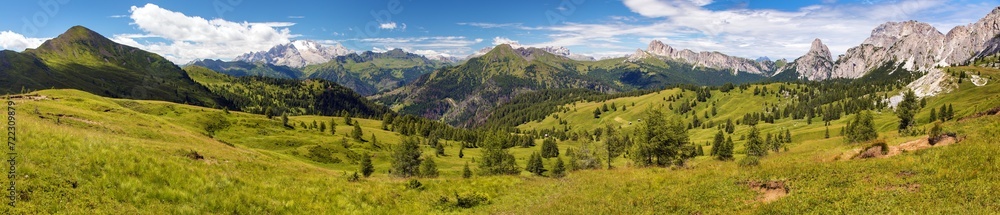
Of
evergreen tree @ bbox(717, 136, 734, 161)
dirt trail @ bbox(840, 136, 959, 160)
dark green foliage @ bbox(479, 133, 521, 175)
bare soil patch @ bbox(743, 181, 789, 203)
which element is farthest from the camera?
evergreen tree @ bbox(717, 136, 734, 161)

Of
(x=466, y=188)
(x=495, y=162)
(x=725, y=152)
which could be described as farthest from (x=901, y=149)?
(x=725, y=152)

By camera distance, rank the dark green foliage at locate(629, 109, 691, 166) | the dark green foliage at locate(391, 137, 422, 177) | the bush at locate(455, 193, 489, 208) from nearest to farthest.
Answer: the bush at locate(455, 193, 489, 208) < the dark green foliage at locate(629, 109, 691, 166) < the dark green foliage at locate(391, 137, 422, 177)

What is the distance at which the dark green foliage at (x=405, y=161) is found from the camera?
10494 centimetres

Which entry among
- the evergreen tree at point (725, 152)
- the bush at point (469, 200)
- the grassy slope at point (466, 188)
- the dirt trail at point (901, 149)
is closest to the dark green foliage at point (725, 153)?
the evergreen tree at point (725, 152)

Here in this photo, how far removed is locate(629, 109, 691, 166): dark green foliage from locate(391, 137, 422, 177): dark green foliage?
5730 cm

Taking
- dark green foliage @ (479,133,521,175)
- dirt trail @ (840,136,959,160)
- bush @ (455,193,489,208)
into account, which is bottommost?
dark green foliage @ (479,133,521,175)

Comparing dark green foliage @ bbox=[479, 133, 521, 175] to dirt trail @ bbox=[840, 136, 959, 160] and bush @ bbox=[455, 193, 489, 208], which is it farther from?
dirt trail @ bbox=[840, 136, 959, 160]

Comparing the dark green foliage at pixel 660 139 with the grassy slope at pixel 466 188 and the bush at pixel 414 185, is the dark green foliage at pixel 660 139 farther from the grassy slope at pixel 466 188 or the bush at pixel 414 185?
the bush at pixel 414 185

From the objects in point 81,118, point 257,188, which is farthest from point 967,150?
point 81,118

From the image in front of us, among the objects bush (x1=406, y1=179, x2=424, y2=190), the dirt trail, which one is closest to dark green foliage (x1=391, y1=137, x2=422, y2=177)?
bush (x1=406, y1=179, x2=424, y2=190)

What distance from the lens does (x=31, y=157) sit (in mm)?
15836

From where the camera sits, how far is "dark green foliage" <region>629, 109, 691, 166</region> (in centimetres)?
6644

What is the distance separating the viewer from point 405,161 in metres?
106

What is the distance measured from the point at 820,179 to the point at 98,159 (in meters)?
32.9
